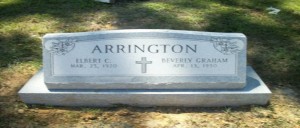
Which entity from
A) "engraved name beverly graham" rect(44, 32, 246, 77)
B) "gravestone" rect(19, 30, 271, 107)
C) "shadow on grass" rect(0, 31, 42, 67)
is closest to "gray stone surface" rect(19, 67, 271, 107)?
"gravestone" rect(19, 30, 271, 107)

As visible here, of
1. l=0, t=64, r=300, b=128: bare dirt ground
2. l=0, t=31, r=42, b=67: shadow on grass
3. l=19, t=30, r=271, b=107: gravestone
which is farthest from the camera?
l=0, t=31, r=42, b=67: shadow on grass

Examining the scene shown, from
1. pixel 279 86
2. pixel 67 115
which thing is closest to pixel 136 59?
pixel 67 115

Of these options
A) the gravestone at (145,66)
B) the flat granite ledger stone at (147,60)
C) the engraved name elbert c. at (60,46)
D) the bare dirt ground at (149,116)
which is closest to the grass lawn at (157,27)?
the bare dirt ground at (149,116)

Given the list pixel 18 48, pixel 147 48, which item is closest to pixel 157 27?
pixel 18 48

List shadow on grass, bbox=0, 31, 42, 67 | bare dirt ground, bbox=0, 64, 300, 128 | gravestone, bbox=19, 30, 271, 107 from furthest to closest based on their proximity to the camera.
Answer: shadow on grass, bbox=0, 31, 42, 67 < gravestone, bbox=19, 30, 271, 107 < bare dirt ground, bbox=0, 64, 300, 128

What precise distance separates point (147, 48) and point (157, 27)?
2.09 m

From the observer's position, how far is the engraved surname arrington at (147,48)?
364 centimetres

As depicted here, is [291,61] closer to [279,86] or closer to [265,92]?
[279,86]

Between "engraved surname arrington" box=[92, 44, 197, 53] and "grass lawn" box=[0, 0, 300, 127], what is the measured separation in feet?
1.61

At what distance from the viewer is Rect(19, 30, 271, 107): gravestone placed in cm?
363

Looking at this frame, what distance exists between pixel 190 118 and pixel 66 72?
110 cm

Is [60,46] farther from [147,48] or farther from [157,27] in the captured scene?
[157,27]

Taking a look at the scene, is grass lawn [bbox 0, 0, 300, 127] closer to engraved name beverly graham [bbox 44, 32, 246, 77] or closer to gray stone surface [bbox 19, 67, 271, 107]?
gray stone surface [bbox 19, 67, 271, 107]

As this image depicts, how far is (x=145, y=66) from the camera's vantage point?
12.0 ft
